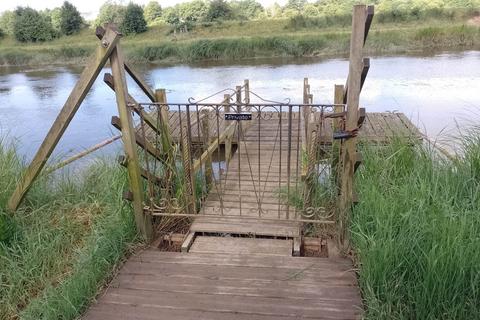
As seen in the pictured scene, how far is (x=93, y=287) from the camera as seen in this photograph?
290 cm

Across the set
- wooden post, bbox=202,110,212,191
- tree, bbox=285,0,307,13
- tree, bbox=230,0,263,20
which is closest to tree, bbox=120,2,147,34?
tree, bbox=230,0,263,20

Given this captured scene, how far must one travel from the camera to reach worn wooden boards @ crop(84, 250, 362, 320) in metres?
2.66

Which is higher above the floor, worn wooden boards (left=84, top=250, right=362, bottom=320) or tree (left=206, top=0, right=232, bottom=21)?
tree (left=206, top=0, right=232, bottom=21)

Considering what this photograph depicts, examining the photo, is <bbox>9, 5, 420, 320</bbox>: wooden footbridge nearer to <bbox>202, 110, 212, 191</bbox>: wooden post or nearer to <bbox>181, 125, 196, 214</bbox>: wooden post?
<bbox>181, 125, 196, 214</bbox>: wooden post

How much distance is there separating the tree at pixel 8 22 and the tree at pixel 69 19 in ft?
14.6

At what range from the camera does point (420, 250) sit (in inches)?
102

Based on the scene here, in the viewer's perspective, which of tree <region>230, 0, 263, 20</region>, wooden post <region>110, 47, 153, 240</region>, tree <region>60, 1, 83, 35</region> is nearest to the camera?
wooden post <region>110, 47, 153, 240</region>

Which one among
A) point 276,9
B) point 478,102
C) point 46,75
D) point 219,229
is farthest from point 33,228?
point 276,9

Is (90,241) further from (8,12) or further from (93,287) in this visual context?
(8,12)

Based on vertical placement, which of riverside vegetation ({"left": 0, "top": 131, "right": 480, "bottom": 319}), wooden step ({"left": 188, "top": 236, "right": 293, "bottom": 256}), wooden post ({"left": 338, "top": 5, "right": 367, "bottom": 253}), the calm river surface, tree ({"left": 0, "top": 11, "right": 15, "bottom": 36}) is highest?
tree ({"left": 0, "top": 11, "right": 15, "bottom": 36})

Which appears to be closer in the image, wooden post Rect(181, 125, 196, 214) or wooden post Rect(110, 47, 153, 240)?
wooden post Rect(110, 47, 153, 240)

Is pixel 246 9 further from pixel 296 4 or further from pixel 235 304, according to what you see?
pixel 235 304

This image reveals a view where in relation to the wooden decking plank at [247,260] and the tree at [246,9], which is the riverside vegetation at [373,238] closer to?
the wooden decking plank at [247,260]

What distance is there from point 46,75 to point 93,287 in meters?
21.5
